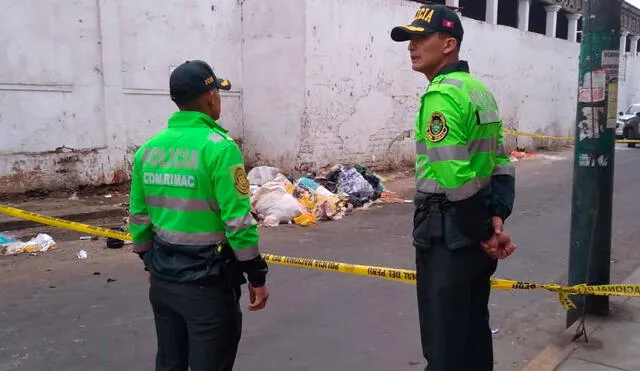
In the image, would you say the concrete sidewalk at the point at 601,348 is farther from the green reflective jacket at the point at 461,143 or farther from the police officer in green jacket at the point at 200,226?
the police officer in green jacket at the point at 200,226

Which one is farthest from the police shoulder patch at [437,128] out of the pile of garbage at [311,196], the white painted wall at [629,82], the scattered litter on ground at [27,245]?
the white painted wall at [629,82]

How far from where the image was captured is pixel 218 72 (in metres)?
12.7

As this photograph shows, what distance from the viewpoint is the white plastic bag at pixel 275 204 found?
8.83 m

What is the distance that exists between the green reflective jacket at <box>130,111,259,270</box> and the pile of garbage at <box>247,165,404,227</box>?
6107mm

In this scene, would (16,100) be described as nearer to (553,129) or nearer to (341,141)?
(341,141)

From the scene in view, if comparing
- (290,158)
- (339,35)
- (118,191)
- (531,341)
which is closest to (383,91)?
(339,35)

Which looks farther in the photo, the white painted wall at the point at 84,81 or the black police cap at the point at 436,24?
the white painted wall at the point at 84,81

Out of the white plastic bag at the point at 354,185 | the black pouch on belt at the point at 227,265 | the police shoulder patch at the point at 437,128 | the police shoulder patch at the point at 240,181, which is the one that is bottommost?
the white plastic bag at the point at 354,185

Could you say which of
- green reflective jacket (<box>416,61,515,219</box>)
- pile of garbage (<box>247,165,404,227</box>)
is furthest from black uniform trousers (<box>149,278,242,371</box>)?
pile of garbage (<box>247,165,404,227</box>)

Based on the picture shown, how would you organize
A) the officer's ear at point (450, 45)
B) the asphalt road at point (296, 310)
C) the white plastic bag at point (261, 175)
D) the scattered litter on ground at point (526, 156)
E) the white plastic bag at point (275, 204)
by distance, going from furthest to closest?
the scattered litter on ground at point (526, 156) < the white plastic bag at point (261, 175) < the white plastic bag at point (275, 204) < the asphalt road at point (296, 310) < the officer's ear at point (450, 45)

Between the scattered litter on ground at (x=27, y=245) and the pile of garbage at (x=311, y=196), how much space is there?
2897mm

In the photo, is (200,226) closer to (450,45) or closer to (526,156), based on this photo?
(450,45)

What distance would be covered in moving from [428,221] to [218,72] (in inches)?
423

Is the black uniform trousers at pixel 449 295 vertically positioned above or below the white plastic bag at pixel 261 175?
above
